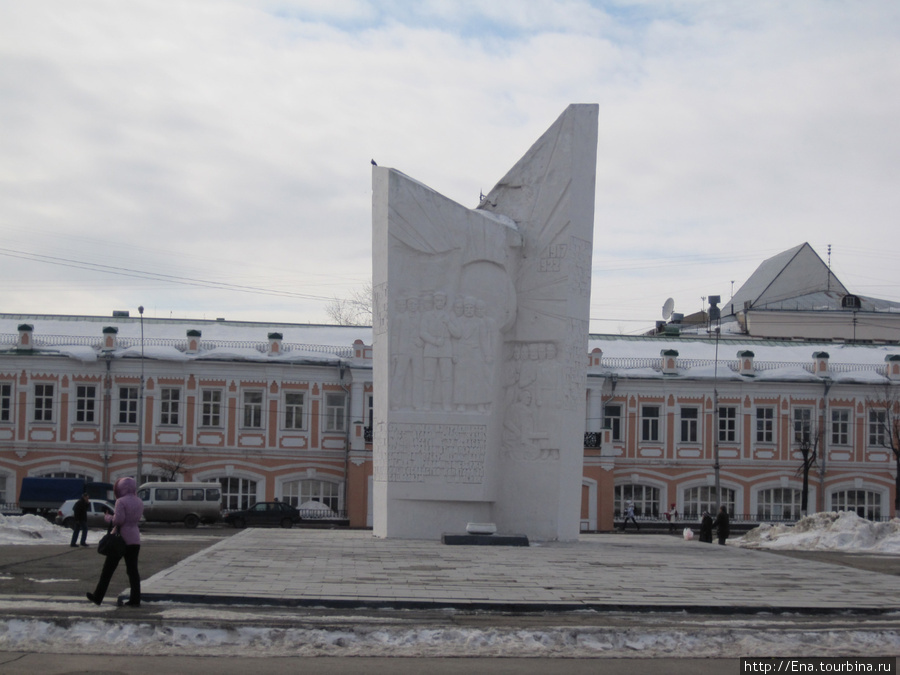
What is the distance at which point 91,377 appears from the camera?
123 feet

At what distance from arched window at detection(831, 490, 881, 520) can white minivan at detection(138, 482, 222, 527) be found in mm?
22935

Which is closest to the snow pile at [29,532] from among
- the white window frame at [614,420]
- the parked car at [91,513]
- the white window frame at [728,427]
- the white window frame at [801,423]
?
the parked car at [91,513]

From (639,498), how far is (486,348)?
21.2 m

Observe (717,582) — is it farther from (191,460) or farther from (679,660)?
(191,460)

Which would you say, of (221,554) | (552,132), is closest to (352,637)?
(221,554)

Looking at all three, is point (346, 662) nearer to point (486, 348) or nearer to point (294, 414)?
point (486, 348)

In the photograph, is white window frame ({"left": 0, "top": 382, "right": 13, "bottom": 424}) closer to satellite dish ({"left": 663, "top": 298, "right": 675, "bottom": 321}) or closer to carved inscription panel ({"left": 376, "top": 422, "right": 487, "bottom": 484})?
carved inscription panel ({"left": 376, "top": 422, "right": 487, "bottom": 484})

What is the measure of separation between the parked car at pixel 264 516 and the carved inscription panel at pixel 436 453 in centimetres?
1447

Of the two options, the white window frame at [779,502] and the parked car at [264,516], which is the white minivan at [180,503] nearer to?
the parked car at [264,516]

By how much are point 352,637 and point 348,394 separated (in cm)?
3036

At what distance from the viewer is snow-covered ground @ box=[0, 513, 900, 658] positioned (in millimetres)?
8289

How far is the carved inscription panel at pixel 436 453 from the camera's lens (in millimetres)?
19641

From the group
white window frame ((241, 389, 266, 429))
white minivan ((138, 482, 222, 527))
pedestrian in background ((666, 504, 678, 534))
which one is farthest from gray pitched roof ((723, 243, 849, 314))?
white minivan ((138, 482, 222, 527))

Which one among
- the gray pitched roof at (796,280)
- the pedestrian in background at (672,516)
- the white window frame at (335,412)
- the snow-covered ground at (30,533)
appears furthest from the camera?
the gray pitched roof at (796,280)
